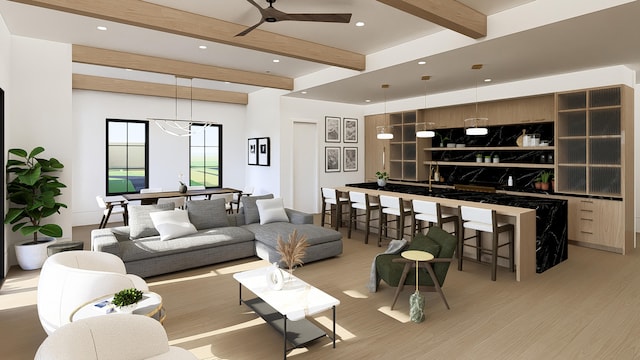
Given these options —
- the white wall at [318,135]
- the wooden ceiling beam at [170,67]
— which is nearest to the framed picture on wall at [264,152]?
the white wall at [318,135]

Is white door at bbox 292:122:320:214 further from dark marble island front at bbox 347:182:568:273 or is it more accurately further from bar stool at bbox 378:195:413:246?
dark marble island front at bbox 347:182:568:273

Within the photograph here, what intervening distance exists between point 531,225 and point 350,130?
18.7ft

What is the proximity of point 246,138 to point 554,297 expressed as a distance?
7.75 meters

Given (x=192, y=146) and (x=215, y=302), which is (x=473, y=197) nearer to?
(x=215, y=302)

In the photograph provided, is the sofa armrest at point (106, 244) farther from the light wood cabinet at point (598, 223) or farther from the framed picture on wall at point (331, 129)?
the light wood cabinet at point (598, 223)

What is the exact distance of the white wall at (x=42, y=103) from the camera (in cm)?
488

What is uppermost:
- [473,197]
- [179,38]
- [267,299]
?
[179,38]

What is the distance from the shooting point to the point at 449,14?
3617mm

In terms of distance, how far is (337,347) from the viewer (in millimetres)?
2869

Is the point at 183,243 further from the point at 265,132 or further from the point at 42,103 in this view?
the point at 265,132

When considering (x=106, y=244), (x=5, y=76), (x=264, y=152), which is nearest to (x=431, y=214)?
(x=106, y=244)

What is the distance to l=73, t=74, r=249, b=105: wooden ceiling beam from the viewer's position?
7312mm

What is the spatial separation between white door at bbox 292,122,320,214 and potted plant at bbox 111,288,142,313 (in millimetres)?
6033

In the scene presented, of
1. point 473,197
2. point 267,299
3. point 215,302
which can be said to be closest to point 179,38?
point 215,302
